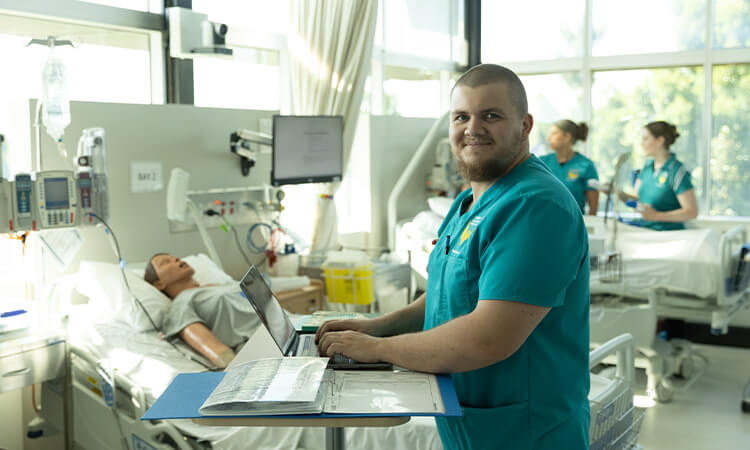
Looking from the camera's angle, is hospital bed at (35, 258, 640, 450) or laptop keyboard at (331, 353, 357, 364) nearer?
laptop keyboard at (331, 353, 357, 364)

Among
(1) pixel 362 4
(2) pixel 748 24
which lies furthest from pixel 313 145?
(2) pixel 748 24

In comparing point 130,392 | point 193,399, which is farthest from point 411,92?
point 193,399

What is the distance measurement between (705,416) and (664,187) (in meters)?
1.60

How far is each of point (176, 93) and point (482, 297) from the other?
318 centimetres

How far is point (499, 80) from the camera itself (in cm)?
148

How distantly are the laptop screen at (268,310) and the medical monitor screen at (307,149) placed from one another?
2.63 m

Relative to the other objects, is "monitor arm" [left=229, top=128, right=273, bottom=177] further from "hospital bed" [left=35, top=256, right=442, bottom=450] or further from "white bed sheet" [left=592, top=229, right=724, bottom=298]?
"white bed sheet" [left=592, top=229, right=724, bottom=298]

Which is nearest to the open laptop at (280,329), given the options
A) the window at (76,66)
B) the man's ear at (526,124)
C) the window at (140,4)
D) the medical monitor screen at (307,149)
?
the man's ear at (526,124)

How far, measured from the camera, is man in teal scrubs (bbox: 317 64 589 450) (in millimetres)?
1370

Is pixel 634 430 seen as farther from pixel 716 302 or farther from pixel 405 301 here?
pixel 405 301

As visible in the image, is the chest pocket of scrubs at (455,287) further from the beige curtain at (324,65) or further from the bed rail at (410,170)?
the bed rail at (410,170)

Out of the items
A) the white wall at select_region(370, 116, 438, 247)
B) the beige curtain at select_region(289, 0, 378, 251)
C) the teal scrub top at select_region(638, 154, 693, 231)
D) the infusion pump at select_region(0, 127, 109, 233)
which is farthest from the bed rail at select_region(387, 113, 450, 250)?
the infusion pump at select_region(0, 127, 109, 233)

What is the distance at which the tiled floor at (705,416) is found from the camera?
376 centimetres

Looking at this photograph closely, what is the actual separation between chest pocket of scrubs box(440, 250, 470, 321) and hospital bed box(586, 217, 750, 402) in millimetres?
2782
